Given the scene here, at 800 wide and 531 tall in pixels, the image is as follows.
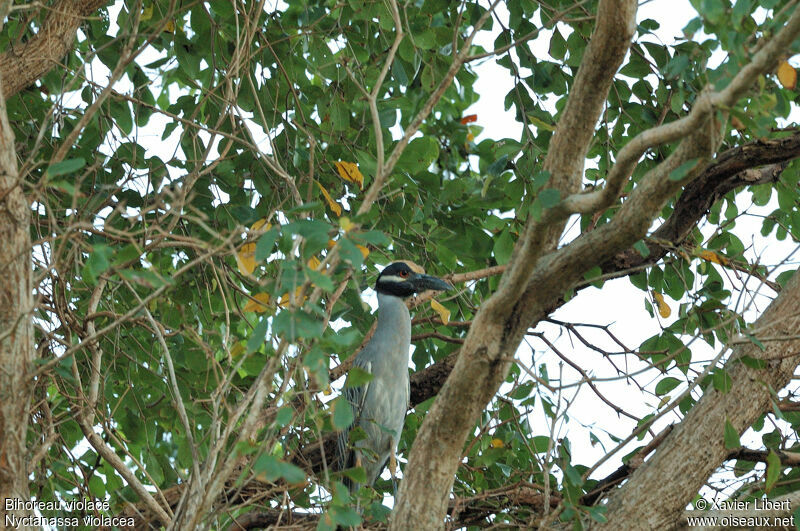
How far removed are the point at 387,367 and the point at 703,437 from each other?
201cm

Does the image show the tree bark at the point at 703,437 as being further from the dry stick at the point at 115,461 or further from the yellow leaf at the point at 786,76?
the dry stick at the point at 115,461

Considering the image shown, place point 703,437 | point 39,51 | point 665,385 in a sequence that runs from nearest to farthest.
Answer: point 703,437 → point 39,51 → point 665,385

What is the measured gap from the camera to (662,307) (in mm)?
→ 4090

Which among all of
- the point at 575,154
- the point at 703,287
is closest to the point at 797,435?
the point at 703,287

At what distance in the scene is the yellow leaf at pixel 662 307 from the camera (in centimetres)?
407

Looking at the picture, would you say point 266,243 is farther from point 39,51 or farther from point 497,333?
point 39,51

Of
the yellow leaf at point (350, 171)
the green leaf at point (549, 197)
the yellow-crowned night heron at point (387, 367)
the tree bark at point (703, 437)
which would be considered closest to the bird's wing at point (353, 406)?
the yellow-crowned night heron at point (387, 367)

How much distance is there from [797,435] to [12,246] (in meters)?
3.24

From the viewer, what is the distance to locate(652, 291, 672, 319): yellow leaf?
160 inches

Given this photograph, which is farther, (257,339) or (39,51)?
(39,51)

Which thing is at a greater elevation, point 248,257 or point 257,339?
point 248,257

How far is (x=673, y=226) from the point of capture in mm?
3898

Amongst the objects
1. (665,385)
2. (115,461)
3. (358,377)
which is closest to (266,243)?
(358,377)

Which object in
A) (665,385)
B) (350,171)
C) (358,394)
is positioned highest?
(350,171)
